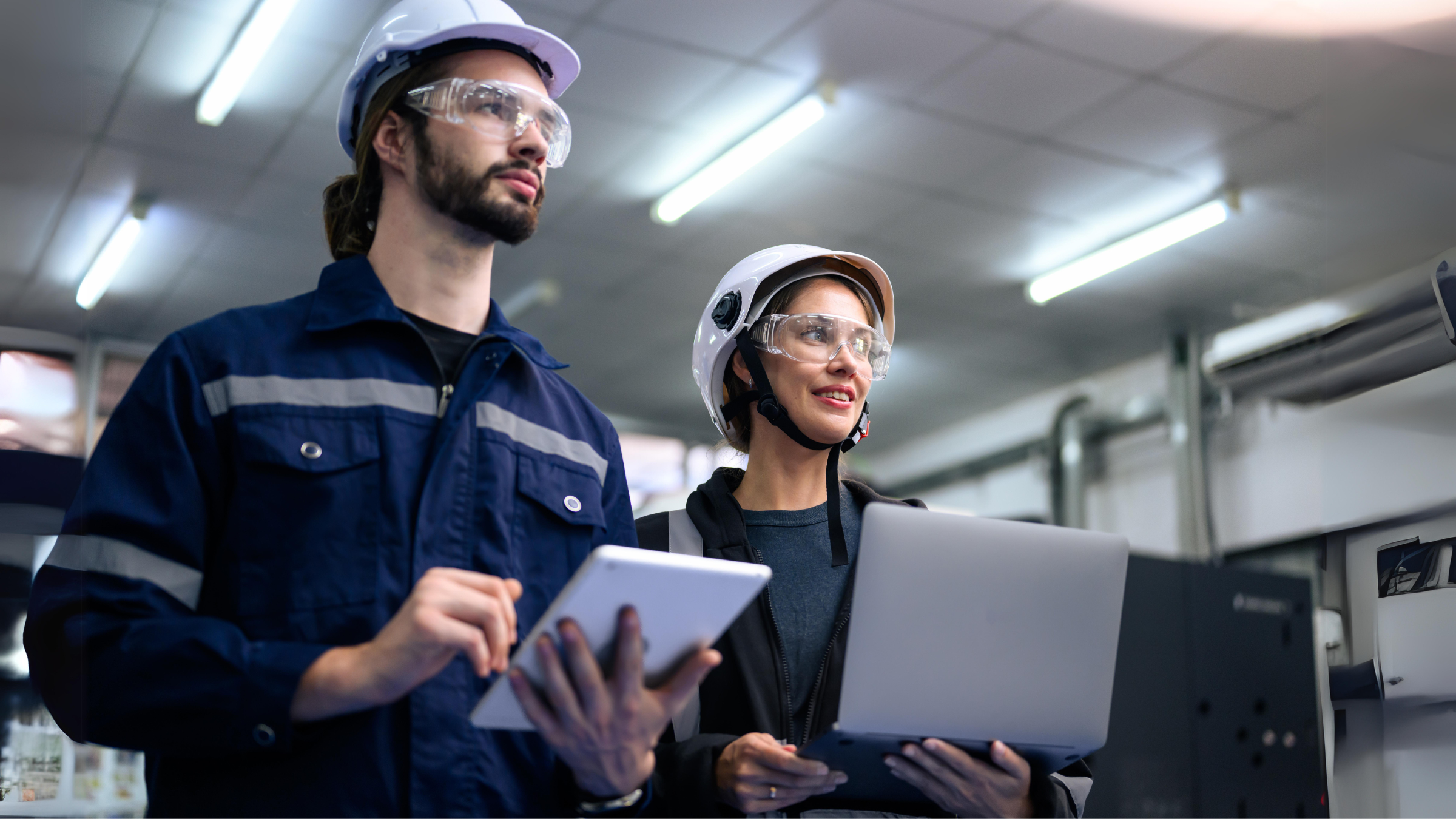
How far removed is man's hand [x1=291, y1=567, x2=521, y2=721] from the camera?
1209mm

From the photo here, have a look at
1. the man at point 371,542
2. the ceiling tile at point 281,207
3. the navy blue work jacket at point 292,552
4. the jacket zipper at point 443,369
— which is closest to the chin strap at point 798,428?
the man at point 371,542

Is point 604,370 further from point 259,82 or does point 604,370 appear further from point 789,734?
point 789,734

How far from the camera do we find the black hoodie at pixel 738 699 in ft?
5.61

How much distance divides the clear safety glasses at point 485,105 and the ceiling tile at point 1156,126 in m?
3.89

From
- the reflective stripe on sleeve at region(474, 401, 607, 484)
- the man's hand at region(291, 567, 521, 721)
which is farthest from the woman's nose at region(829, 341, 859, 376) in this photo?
→ the man's hand at region(291, 567, 521, 721)

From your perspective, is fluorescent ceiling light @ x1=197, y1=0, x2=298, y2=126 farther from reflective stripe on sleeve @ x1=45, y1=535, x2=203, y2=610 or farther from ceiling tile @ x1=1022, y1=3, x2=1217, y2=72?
reflective stripe on sleeve @ x1=45, y1=535, x2=203, y2=610

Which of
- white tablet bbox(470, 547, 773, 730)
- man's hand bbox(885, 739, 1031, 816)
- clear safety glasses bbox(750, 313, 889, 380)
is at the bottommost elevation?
man's hand bbox(885, 739, 1031, 816)

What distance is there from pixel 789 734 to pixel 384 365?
2.64 feet

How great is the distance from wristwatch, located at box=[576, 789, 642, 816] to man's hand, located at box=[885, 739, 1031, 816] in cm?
32

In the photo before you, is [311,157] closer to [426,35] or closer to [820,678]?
[426,35]

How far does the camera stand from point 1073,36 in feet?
15.3

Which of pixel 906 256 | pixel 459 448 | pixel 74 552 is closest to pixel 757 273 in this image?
pixel 459 448

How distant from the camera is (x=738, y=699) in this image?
1.87 m

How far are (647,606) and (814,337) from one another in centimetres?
111
